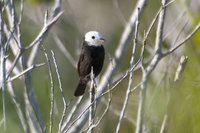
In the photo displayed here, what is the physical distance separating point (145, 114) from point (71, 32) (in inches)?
157

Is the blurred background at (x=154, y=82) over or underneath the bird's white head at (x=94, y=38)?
underneath

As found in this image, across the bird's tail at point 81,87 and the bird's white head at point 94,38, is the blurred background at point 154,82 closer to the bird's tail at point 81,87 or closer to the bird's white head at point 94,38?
the bird's tail at point 81,87

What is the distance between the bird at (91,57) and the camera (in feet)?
13.0

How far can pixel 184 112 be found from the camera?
257 cm

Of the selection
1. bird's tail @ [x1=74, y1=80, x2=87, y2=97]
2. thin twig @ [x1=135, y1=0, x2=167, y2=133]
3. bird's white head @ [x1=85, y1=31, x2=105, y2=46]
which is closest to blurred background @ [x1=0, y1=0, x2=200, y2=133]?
thin twig @ [x1=135, y1=0, x2=167, y2=133]

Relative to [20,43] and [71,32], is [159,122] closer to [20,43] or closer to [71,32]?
[20,43]

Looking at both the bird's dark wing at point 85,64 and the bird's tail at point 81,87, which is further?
the bird's tail at point 81,87

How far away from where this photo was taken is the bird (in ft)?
13.0

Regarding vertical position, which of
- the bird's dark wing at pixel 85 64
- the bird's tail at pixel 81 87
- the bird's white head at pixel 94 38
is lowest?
the bird's tail at pixel 81 87

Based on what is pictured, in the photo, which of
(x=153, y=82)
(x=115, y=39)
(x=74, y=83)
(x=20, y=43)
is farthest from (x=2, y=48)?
(x=115, y=39)

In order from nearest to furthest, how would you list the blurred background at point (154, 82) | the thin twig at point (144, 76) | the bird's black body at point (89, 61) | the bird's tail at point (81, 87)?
1. the blurred background at point (154, 82)
2. the thin twig at point (144, 76)
3. the bird's black body at point (89, 61)
4. the bird's tail at point (81, 87)

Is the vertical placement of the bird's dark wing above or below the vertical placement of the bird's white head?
below

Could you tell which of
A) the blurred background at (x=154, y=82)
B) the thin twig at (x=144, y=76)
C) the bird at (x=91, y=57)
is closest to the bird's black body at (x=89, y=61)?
the bird at (x=91, y=57)

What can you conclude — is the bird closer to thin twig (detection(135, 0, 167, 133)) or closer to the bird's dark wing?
the bird's dark wing
